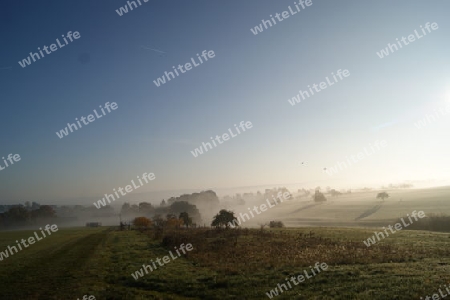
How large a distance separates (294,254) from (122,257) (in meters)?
17.9

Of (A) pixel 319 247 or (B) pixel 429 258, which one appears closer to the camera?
(B) pixel 429 258

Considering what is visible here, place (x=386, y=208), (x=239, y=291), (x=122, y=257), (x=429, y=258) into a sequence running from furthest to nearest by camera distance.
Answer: (x=386, y=208) → (x=122, y=257) → (x=429, y=258) → (x=239, y=291)

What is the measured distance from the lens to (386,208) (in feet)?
413

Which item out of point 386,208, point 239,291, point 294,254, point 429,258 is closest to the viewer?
point 239,291

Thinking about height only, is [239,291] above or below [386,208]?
above

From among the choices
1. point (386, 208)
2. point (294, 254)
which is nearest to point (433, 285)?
point (294, 254)

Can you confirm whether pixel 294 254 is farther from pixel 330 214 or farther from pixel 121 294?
pixel 330 214

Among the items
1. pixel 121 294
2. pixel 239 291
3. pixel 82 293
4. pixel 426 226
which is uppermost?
pixel 82 293

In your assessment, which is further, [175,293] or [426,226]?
[426,226]

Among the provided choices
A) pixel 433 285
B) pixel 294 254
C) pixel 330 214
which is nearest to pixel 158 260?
pixel 294 254

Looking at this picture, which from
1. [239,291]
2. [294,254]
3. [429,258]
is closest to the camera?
[239,291]

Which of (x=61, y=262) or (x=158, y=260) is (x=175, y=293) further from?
(x=61, y=262)

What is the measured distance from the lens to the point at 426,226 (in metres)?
62.2

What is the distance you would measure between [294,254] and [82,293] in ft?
61.5
